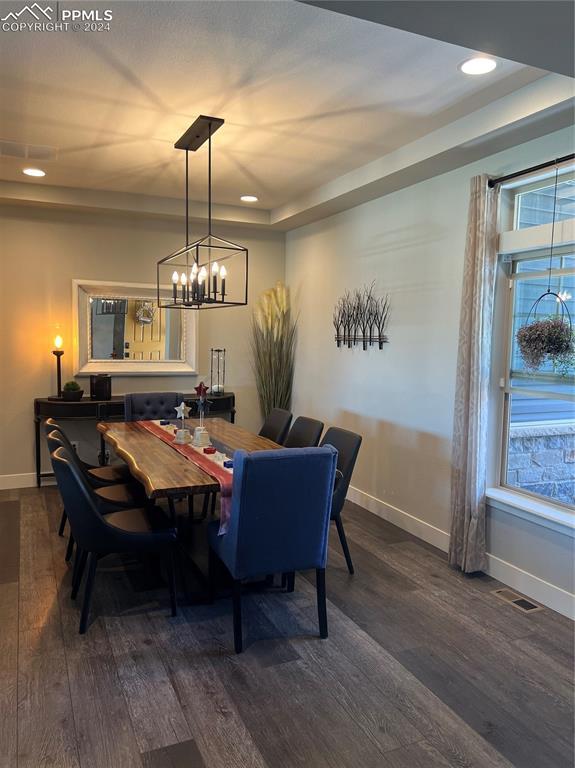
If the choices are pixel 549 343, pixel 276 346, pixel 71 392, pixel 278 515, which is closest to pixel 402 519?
pixel 549 343

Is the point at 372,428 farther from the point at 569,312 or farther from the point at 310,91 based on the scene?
the point at 310,91

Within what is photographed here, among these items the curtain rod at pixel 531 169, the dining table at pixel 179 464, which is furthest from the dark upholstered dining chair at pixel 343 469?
the curtain rod at pixel 531 169

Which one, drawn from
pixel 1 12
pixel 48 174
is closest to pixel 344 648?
pixel 1 12

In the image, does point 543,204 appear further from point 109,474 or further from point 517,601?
point 109,474

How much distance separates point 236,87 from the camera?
2.96 meters

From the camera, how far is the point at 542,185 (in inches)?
128

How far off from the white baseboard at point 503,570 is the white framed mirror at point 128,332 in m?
2.57

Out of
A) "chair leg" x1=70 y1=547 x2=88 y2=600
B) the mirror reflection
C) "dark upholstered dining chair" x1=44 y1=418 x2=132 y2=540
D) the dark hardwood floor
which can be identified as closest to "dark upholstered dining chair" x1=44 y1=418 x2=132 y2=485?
"dark upholstered dining chair" x1=44 y1=418 x2=132 y2=540

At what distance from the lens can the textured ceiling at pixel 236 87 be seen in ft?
7.91

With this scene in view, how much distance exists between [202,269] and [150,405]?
175 centimetres

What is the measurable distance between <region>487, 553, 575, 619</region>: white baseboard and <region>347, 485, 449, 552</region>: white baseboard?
46cm

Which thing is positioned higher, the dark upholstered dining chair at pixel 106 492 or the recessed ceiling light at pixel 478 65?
the recessed ceiling light at pixel 478 65

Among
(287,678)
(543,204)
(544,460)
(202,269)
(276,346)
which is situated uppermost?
(543,204)

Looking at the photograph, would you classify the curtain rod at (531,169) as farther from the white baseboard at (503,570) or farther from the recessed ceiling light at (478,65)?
the white baseboard at (503,570)
